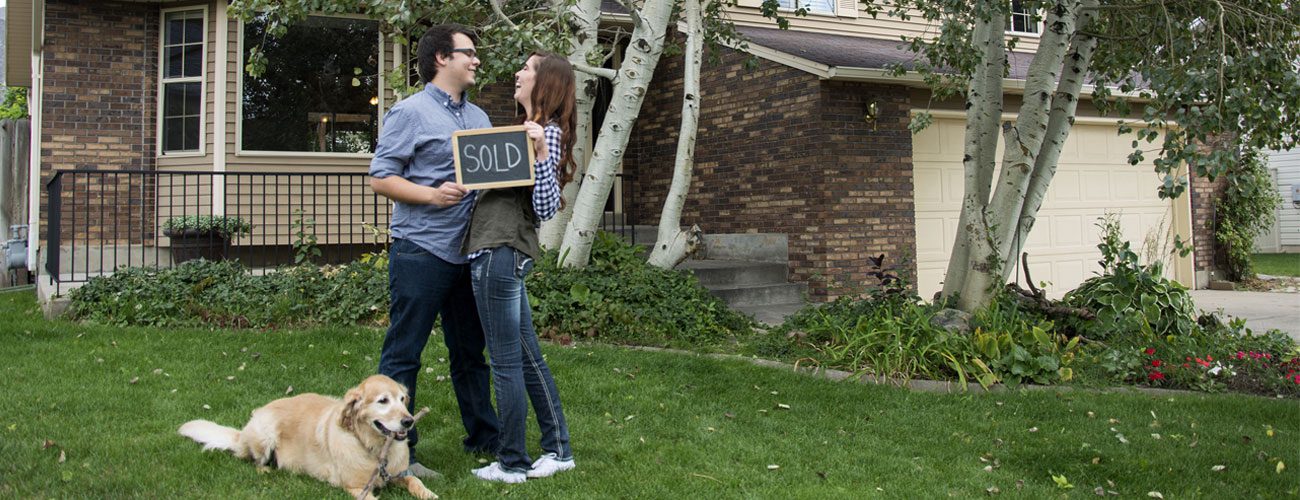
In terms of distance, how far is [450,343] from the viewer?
143 inches

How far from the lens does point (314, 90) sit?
10297 millimetres

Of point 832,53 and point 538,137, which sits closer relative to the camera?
point 538,137

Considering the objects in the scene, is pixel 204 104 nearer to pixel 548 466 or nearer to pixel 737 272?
pixel 737 272

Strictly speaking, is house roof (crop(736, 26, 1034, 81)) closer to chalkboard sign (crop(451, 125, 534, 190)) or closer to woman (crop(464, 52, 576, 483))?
woman (crop(464, 52, 576, 483))

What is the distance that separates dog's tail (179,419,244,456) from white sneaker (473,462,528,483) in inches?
38.1

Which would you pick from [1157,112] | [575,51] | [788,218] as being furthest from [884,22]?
[1157,112]

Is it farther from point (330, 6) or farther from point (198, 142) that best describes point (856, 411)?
point (198, 142)

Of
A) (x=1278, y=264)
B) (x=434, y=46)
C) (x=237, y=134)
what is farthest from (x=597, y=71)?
(x=1278, y=264)

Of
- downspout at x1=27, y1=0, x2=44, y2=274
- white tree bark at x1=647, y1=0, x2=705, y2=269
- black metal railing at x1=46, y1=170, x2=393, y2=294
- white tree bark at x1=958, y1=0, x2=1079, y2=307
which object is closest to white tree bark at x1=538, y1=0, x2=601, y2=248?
white tree bark at x1=647, y1=0, x2=705, y2=269

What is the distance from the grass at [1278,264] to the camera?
15.7 metres

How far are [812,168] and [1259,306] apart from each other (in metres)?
5.29

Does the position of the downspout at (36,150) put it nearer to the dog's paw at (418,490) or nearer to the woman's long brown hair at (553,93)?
the dog's paw at (418,490)

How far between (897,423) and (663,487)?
1607 millimetres

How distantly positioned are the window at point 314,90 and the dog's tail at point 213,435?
679 centimetres
